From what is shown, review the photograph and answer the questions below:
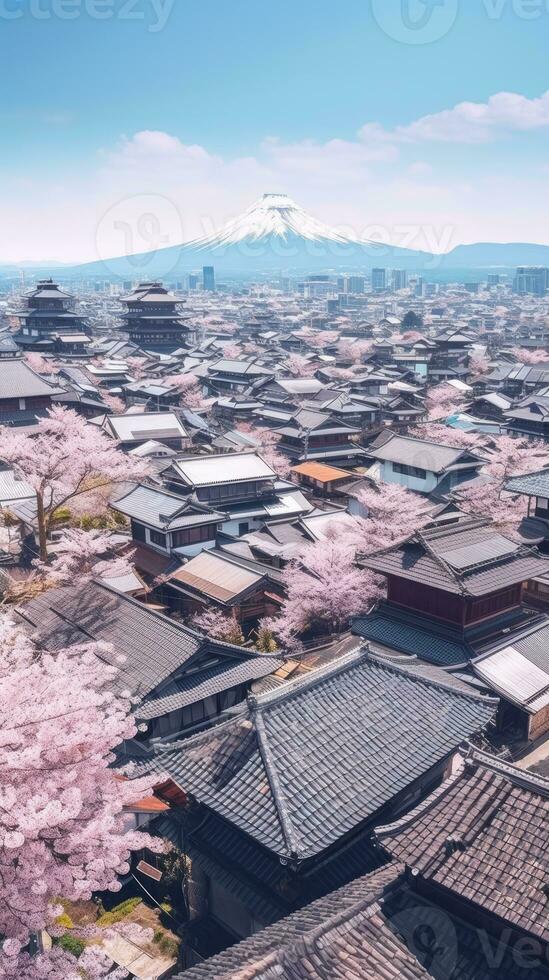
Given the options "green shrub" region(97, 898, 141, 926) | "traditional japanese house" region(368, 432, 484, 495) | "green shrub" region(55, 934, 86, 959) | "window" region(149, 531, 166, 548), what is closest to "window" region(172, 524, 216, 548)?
"window" region(149, 531, 166, 548)

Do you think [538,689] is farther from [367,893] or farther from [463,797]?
[367,893]

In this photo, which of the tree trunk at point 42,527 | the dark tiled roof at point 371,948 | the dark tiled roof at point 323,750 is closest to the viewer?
the dark tiled roof at point 371,948

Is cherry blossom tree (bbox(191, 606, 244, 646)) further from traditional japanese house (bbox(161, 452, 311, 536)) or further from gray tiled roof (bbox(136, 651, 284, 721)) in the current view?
traditional japanese house (bbox(161, 452, 311, 536))

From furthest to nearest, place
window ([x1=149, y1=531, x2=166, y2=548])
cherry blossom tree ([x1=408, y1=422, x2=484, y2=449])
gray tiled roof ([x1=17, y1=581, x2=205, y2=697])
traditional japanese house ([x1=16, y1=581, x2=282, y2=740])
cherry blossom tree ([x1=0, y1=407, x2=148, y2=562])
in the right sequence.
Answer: cherry blossom tree ([x1=408, y1=422, x2=484, y2=449]), window ([x1=149, y1=531, x2=166, y2=548]), cherry blossom tree ([x1=0, y1=407, x2=148, y2=562]), gray tiled roof ([x1=17, y1=581, x2=205, y2=697]), traditional japanese house ([x1=16, y1=581, x2=282, y2=740])

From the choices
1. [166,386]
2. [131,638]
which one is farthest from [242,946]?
[166,386]

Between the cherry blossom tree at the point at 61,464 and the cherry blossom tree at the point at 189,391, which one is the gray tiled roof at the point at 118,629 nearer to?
the cherry blossom tree at the point at 61,464

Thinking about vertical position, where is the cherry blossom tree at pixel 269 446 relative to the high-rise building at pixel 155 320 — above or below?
below

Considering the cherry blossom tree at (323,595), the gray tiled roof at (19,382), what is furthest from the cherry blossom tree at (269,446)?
the cherry blossom tree at (323,595)
